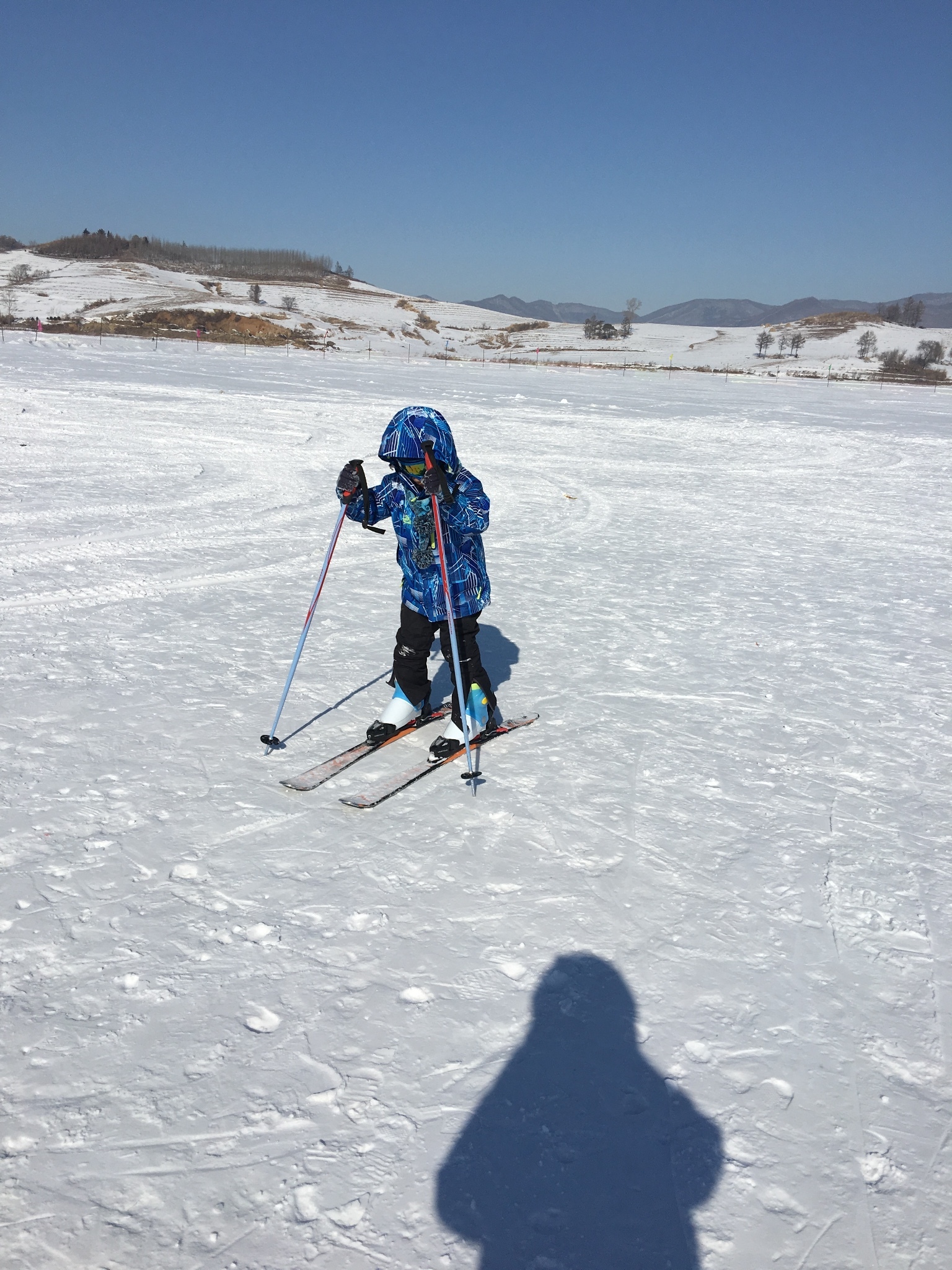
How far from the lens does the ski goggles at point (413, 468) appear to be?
3.48 m

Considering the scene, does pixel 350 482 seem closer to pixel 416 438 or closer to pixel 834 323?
pixel 416 438

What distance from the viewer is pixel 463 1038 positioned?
88.4 inches

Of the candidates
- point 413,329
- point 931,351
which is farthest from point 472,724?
point 931,351

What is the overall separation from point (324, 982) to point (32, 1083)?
80 centimetres

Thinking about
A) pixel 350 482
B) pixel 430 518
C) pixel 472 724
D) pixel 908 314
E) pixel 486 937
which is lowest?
pixel 486 937

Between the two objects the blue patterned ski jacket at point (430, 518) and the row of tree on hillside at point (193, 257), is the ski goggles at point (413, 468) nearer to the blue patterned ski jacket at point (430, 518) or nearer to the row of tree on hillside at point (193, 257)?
the blue patterned ski jacket at point (430, 518)

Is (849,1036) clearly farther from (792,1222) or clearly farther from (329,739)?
(329,739)

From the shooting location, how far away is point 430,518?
3625 mm

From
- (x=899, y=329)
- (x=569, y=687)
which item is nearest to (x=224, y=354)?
(x=569, y=687)

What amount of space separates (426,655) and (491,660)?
114cm

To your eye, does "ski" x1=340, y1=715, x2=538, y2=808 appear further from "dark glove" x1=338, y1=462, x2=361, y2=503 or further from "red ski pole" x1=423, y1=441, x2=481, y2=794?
"dark glove" x1=338, y1=462, x2=361, y2=503

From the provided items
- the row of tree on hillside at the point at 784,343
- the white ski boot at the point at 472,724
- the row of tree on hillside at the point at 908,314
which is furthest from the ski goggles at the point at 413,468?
the row of tree on hillside at the point at 908,314

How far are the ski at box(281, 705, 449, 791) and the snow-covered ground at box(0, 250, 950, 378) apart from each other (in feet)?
132

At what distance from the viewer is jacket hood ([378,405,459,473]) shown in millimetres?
3391
